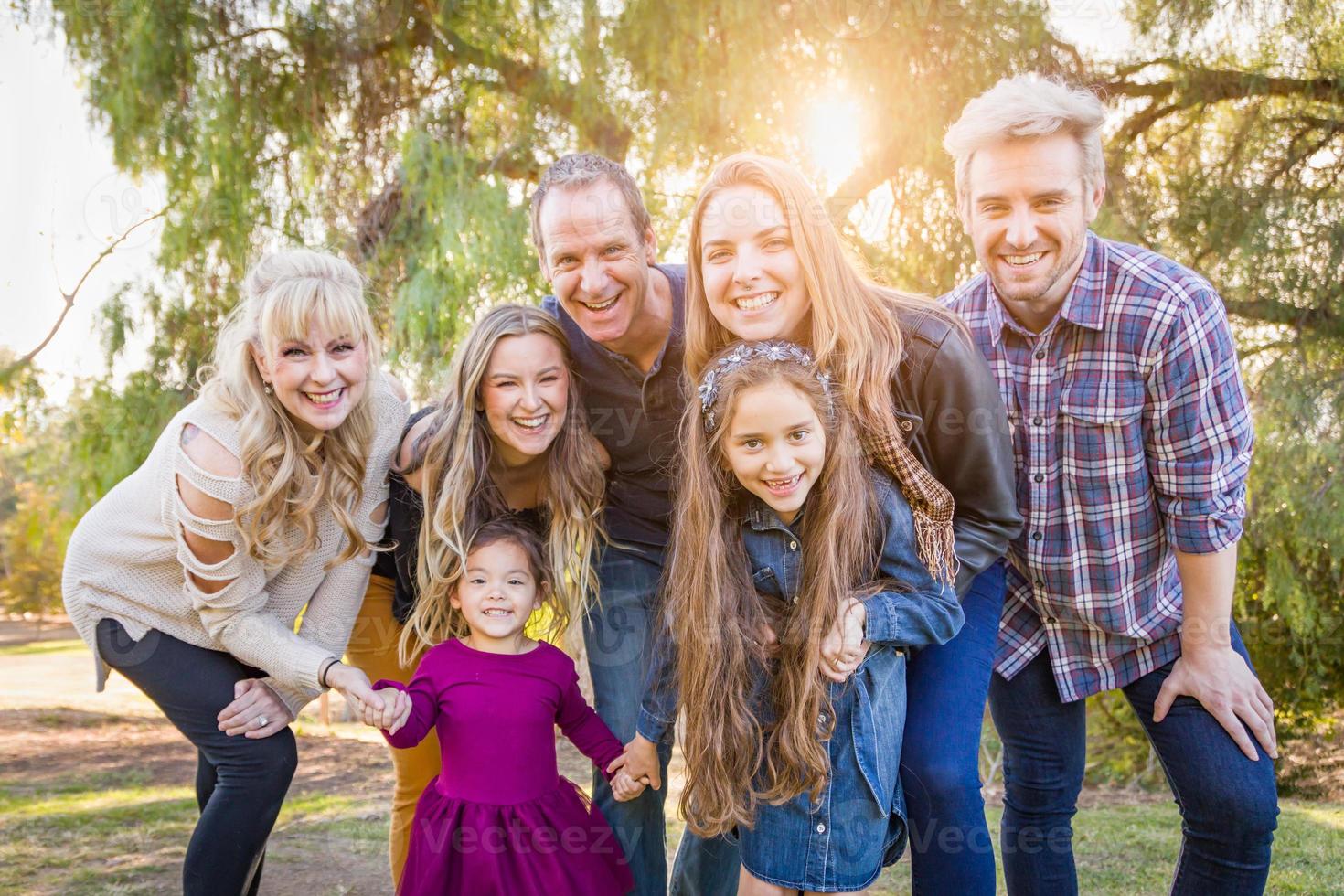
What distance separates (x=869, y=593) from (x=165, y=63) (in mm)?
5199

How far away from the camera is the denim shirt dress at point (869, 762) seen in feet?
6.79

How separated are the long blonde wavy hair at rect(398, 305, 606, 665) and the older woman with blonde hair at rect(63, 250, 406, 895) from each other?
168 mm

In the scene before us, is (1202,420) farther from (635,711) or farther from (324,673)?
(324,673)

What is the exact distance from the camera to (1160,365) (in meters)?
2.25

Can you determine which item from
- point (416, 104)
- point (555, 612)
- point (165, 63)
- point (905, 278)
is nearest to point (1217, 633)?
point (555, 612)

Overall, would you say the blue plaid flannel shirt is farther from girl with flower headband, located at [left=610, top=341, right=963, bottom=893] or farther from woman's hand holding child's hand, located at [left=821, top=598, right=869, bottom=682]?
woman's hand holding child's hand, located at [left=821, top=598, right=869, bottom=682]

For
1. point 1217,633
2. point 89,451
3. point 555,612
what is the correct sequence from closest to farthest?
1. point 1217,633
2. point 555,612
3. point 89,451

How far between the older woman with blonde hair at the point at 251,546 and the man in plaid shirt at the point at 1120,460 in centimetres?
156

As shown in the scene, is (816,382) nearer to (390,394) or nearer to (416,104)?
(390,394)

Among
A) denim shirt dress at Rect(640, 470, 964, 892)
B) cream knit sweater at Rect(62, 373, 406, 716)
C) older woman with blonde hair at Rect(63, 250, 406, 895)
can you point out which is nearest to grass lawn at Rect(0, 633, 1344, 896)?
older woman with blonde hair at Rect(63, 250, 406, 895)

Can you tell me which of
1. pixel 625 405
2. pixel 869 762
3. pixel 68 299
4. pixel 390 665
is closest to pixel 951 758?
pixel 869 762

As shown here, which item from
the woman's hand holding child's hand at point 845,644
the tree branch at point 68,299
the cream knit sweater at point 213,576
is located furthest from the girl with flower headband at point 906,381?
the tree branch at point 68,299

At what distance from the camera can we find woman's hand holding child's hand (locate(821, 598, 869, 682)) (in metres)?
2.05

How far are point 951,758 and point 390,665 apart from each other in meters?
1.59
